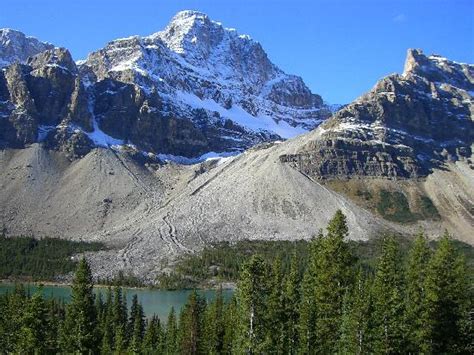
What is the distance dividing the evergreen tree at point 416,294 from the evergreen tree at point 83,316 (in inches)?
1080

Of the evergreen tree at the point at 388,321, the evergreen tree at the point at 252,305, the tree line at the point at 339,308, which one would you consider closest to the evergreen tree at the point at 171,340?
the tree line at the point at 339,308

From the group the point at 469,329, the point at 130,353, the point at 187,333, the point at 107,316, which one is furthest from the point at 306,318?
the point at 107,316

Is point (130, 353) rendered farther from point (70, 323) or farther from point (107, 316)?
point (107, 316)

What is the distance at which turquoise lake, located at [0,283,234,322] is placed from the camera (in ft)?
496

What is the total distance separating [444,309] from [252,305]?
15.8 meters

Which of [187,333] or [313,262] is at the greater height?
[313,262]

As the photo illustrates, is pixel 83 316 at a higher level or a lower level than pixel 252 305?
lower

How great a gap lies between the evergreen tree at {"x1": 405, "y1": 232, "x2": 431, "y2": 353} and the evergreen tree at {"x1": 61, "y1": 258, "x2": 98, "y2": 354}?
27.4 m

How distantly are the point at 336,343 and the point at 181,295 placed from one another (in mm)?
140097

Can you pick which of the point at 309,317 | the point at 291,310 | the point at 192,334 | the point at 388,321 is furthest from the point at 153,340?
the point at 388,321

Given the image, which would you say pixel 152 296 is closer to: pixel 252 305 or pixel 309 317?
pixel 309 317

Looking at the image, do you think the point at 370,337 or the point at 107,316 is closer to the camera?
the point at 370,337

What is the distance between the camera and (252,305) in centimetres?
4412

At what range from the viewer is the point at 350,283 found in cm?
5078
